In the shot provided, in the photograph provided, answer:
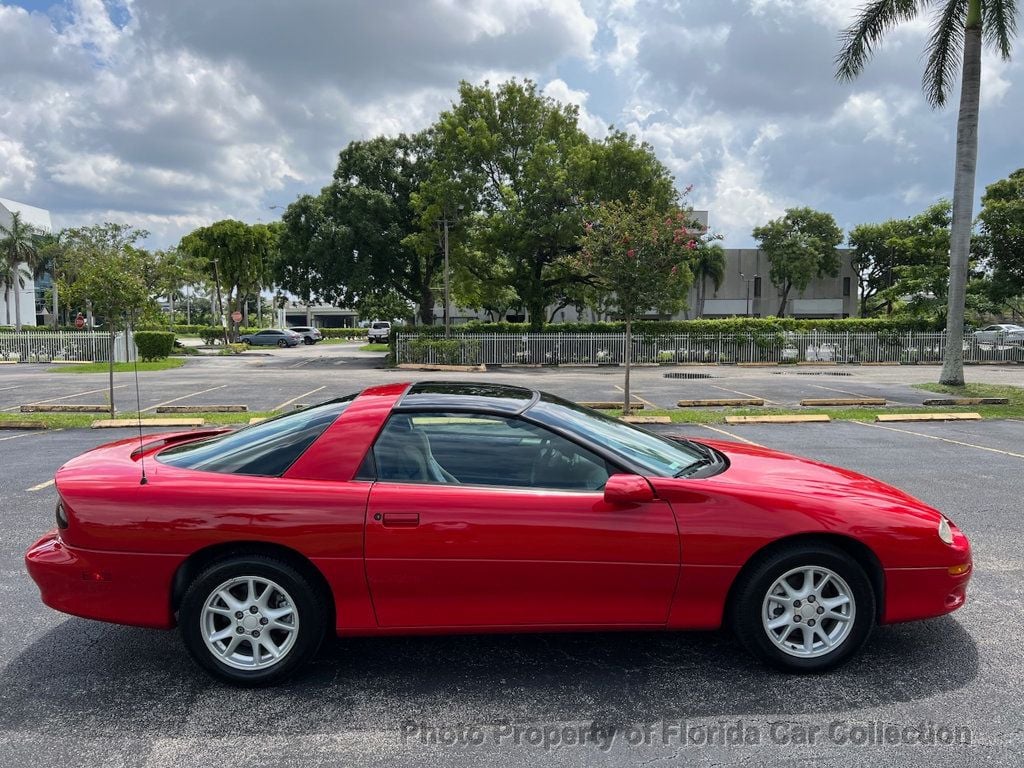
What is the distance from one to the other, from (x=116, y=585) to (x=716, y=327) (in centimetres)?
3145

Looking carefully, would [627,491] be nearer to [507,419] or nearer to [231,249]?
[507,419]

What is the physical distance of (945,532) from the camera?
3484 millimetres

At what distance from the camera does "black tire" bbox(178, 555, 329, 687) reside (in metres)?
3.21

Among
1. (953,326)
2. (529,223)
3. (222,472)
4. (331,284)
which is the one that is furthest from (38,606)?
(331,284)

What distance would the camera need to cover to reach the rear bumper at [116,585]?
3.26m

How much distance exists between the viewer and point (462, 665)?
3.50m

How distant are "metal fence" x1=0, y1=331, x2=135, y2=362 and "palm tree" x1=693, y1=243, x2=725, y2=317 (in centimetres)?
4308

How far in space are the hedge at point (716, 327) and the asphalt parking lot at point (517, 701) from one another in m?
27.7

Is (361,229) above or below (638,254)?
above

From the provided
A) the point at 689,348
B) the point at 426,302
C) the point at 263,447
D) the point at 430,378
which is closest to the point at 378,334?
the point at 426,302

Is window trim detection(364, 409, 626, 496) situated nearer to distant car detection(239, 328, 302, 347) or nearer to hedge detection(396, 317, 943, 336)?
hedge detection(396, 317, 943, 336)

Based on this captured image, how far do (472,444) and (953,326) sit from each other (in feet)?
59.3

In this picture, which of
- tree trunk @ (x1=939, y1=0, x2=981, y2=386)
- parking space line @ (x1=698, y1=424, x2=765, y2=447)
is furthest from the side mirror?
tree trunk @ (x1=939, y1=0, x2=981, y2=386)

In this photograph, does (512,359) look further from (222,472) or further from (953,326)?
(222,472)
